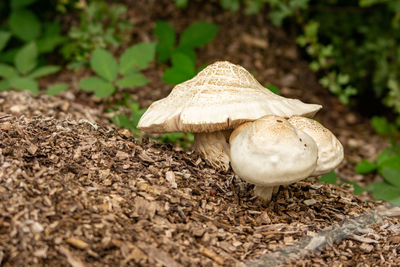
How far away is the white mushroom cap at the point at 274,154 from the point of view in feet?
7.48

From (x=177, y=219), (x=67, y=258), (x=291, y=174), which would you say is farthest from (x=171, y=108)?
(x=67, y=258)

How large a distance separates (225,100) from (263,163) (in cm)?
58

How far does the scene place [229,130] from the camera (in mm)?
2959

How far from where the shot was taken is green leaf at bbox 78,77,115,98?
12.8 ft

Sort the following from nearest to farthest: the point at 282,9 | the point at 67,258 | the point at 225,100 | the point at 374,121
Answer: the point at 67,258 < the point at 225,100 < the point at 282,9 < the point at 374,121

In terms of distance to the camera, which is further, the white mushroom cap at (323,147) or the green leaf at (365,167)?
the green leaf at (365,167)

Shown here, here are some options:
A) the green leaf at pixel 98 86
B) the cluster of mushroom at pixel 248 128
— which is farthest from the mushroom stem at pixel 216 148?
the green leaf at pixel 98 86

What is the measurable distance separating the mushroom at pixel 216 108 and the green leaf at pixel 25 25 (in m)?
3.48

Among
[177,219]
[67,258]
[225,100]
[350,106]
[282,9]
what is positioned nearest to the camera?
[67,258]

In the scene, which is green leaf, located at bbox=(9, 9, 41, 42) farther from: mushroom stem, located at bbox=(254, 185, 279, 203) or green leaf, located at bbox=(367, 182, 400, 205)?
green leaf, located at bbox=(367, 182, 400, 205)

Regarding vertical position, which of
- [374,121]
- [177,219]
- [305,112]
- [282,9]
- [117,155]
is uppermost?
[282,9]

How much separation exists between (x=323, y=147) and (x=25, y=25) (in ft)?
15.3

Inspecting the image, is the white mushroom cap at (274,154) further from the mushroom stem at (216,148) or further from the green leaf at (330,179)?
the green leaf at (330,179)

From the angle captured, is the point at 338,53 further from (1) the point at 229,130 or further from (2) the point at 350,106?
(1) the point at 229,130
